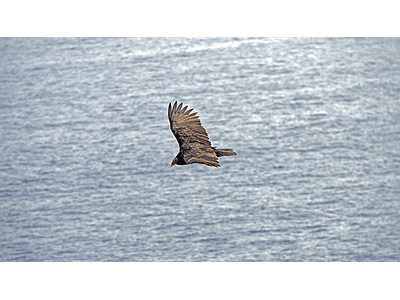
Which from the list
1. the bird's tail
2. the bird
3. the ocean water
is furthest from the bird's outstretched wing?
the ocean water

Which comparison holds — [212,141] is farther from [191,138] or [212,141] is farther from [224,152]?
[191,138]

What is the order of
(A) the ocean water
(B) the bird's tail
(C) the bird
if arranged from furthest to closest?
(A) the ocean water → (B) the bird's tail → (C) the bird

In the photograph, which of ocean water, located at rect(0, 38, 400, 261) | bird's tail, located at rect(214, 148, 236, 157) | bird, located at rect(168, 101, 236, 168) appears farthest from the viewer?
ocean water, located at rect(0, 38, 400, 261)

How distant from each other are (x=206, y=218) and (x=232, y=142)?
728 mm

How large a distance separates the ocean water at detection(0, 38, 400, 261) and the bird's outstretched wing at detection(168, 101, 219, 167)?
2.09 ft

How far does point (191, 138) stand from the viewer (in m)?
5.44

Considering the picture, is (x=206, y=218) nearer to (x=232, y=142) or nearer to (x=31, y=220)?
(x=232, y=142)

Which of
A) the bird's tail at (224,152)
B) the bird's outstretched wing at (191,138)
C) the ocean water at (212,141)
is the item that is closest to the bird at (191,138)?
the bird's outstretched wing at (191,138)

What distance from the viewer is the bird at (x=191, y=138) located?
541 centimetres

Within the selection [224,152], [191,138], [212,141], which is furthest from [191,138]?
[212,141]

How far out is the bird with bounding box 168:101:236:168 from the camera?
17.8 feet

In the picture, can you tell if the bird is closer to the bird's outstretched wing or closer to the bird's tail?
the bird's outstretched wing

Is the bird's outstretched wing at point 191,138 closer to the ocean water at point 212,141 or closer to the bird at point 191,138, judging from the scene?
the bird at point 191,138

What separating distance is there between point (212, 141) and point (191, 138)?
655mm
